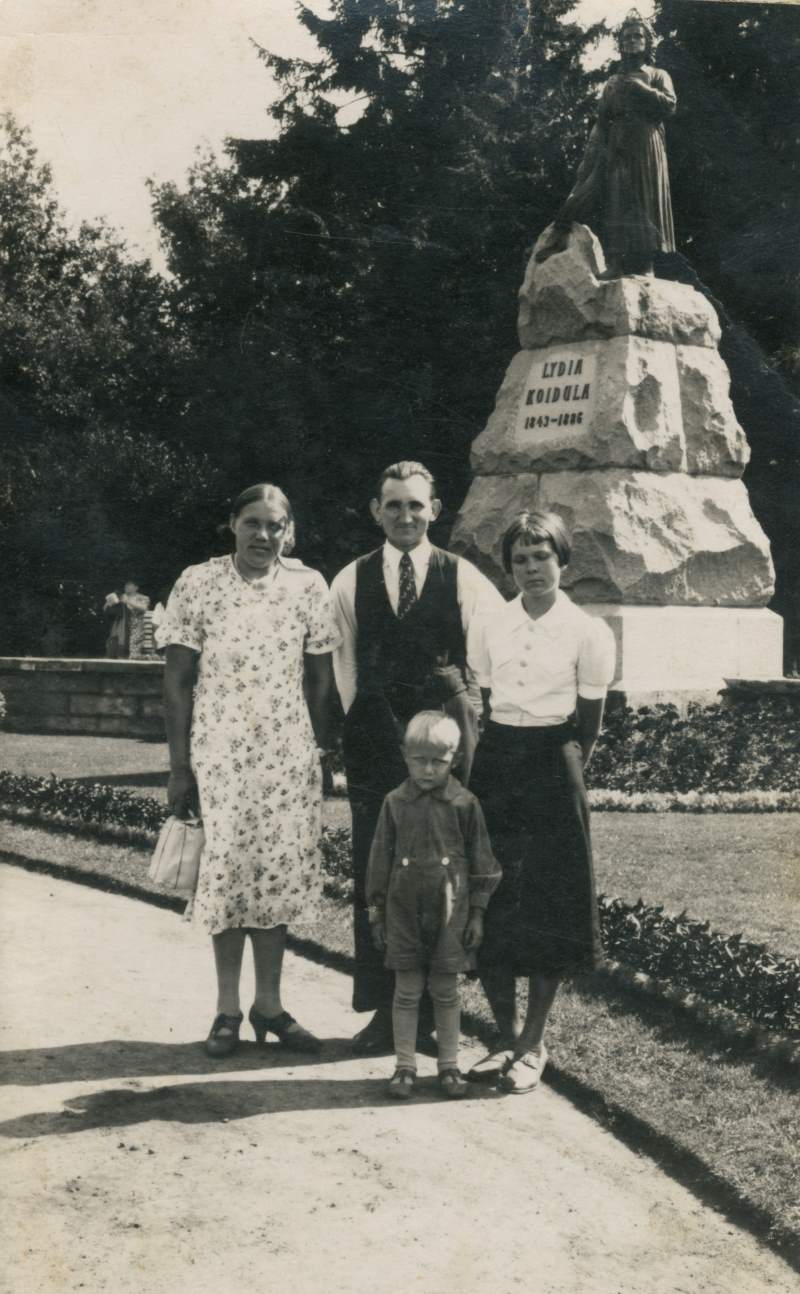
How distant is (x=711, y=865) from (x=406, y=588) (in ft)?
11.0

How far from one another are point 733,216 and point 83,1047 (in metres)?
17.6

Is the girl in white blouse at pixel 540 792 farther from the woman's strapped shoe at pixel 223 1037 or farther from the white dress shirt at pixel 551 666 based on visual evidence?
the woman's strapped shoe at pixel 223 1037

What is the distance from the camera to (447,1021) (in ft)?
13.9

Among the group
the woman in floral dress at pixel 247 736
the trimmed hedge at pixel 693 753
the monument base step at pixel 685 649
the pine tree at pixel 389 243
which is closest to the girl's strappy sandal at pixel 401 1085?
the woman in floral dress at pixel 247 736

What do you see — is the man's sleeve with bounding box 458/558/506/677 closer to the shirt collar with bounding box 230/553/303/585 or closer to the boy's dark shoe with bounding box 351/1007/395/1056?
the shirt collar with bounding box 230/553/303/585

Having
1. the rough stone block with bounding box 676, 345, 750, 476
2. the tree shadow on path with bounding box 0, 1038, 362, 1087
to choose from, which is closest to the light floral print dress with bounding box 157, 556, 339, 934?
the tree shadow on path with bounding box 0, 1038, 362, 1087

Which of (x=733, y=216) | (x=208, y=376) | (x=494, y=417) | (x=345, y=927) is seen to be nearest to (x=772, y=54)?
(x=733, y=216)

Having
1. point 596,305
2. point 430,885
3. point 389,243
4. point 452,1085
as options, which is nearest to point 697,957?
point 452,1085

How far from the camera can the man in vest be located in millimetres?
4613

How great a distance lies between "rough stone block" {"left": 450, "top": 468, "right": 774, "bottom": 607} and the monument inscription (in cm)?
41

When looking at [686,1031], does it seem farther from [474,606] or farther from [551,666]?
[474,606]

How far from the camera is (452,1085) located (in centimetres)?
419

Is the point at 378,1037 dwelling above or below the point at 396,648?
below

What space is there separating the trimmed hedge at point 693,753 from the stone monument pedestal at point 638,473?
319mm
